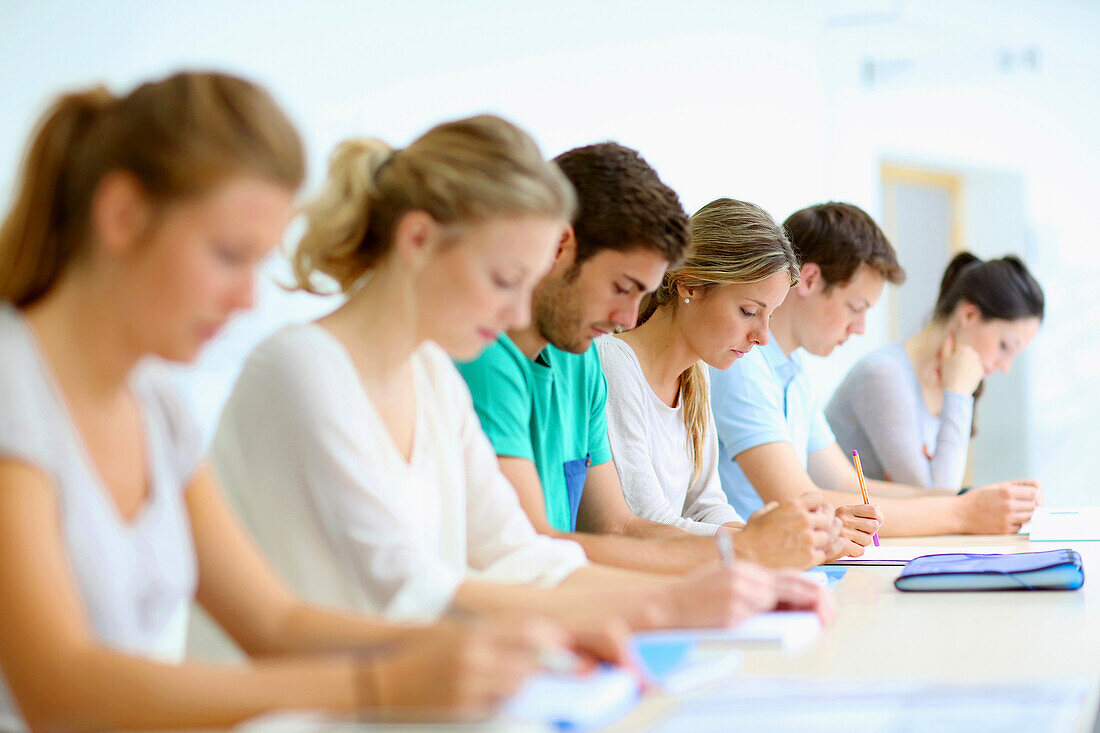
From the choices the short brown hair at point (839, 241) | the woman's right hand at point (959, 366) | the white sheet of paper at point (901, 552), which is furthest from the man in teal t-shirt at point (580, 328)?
the woman's right hand at point (959, 366)

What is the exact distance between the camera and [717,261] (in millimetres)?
1992

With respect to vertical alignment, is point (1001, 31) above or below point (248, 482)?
above

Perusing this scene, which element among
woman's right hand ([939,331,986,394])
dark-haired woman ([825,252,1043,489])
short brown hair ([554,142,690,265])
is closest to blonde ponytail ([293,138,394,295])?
short brown hair ([554,142,690,265])

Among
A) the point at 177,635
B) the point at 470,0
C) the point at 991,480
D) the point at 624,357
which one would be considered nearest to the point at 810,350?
the point at 624,357

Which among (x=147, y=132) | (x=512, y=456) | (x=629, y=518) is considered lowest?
(x=629, y=518)

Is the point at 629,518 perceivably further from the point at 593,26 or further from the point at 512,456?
the point at 593,26

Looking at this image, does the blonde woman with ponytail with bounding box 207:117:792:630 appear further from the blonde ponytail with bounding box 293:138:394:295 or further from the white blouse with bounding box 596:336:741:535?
the white blouse with bounding box 596:336:741:535

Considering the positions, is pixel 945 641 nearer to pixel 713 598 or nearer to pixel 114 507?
pixel 713 598

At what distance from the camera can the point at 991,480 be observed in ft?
17.0

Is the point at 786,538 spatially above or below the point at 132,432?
below

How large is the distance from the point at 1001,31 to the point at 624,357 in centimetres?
372

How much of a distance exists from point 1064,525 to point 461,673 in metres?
1.86

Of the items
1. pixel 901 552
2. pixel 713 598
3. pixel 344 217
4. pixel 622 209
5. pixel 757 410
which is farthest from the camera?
pixel 757 410

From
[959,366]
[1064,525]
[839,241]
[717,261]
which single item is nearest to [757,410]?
[717,261]
